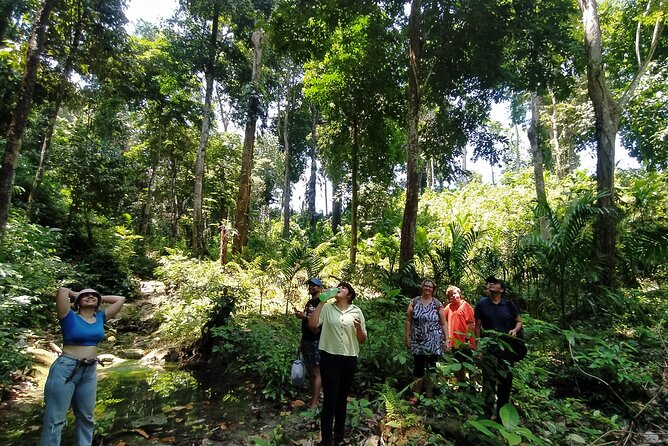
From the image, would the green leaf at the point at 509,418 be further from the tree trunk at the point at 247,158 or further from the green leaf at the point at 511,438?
the tree trunk at the point at 247,158

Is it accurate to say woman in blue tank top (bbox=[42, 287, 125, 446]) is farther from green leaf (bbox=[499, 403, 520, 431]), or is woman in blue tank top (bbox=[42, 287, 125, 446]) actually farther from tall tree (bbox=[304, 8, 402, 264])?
tall tree (bbox=[304, 8, 402, 264])

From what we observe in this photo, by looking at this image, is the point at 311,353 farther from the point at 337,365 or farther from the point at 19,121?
the point at 19,121

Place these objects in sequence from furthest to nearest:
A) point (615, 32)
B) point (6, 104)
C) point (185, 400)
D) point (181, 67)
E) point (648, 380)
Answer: point (181, 67) < point (615, 32) < point (6, 104) < point (185, 400) < point (648, 380)

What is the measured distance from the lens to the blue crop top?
3424mm

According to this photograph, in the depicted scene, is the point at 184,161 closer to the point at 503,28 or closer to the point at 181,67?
the point at 181,67

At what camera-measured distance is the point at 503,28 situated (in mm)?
8977

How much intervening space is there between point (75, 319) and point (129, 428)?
180cm

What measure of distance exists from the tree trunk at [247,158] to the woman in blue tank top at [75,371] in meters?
9.32

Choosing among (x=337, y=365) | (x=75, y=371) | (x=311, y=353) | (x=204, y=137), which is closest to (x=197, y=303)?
(x=311, y=353)

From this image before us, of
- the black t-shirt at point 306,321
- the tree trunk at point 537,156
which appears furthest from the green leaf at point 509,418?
the tree trunk at point 537,156

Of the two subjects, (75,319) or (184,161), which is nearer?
(75,319)

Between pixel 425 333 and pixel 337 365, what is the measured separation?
1613 mm

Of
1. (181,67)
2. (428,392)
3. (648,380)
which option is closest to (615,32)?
(648,380)

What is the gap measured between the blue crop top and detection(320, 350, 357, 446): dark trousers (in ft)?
7.24
